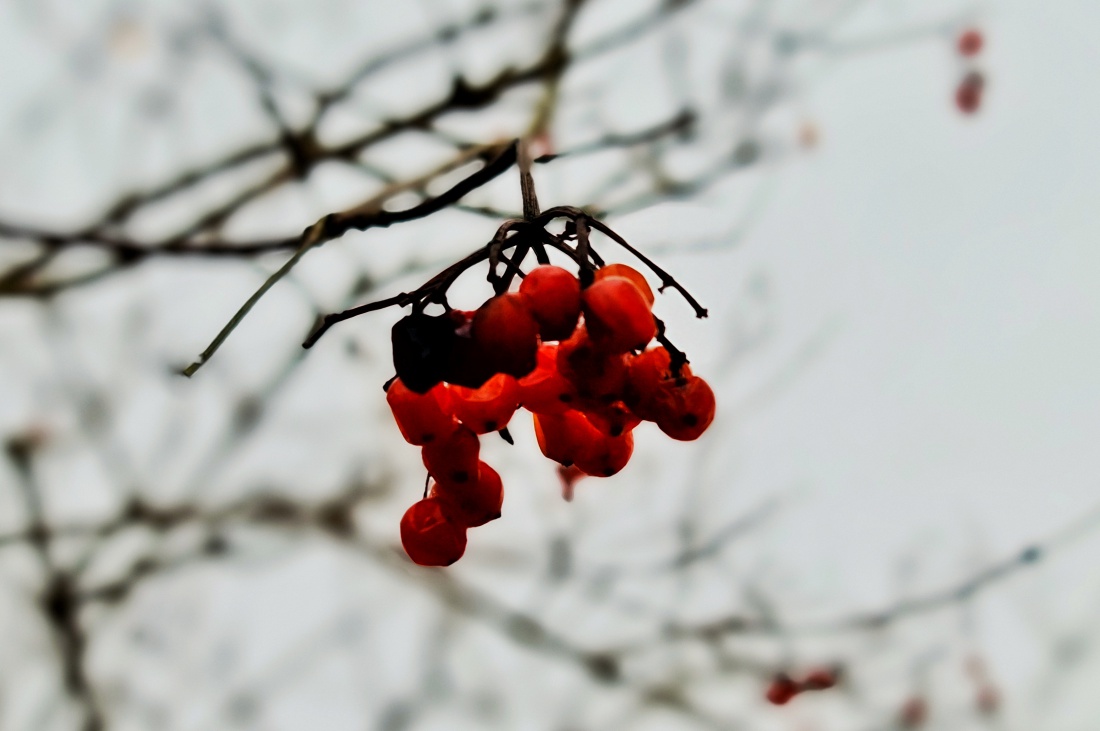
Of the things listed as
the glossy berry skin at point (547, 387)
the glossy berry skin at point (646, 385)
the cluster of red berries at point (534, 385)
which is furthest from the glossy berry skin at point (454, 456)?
the glossy berry skin at point (646, 385)

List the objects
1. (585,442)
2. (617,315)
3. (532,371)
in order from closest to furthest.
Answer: (617,315) → (532,371) → (585,442)

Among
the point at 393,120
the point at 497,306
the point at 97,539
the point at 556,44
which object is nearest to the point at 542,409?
the point at 497,306

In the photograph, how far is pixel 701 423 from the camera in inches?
45.5

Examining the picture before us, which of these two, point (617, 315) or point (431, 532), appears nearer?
point (617, 315)

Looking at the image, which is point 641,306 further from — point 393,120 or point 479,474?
point 393,120

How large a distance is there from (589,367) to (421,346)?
0.22 metres

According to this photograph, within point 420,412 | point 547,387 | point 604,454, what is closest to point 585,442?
point 604,454

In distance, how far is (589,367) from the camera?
105 centimetres

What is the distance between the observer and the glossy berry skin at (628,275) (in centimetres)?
105

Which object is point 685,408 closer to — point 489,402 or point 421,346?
point 489,402

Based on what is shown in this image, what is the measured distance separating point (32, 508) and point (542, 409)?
452 centimetres

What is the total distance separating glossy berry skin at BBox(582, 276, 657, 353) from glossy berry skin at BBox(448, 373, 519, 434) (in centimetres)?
17

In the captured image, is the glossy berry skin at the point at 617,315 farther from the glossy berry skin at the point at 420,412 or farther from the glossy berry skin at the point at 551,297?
the glossy berry skin at the point at 420,412

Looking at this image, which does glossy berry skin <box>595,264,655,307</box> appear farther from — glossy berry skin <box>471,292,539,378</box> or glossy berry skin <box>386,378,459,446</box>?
glossy berry skin <box>386,378,459,446</box>
